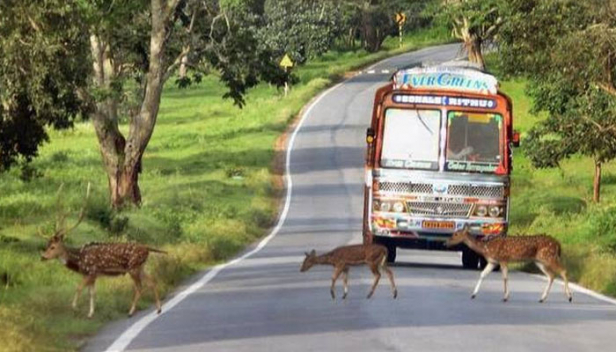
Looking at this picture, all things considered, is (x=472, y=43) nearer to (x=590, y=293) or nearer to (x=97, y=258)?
(x=590, y=293)

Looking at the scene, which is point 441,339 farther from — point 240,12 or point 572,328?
point 240,12

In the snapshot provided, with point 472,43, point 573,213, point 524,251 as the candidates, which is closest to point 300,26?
point 472,43

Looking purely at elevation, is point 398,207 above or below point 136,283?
above

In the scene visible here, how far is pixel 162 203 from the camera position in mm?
44000

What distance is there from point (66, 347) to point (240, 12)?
85.0 feet

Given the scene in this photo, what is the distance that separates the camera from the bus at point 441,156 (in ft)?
88.2

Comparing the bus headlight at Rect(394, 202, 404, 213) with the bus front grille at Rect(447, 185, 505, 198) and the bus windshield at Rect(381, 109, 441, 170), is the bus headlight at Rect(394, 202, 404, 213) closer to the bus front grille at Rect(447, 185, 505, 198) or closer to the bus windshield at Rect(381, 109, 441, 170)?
the bus windshield at Rect(381, 109, 441, 170)

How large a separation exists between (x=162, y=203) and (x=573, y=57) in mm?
15552

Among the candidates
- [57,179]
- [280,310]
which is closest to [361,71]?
[57,179]

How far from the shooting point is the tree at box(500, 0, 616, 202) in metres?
31.7

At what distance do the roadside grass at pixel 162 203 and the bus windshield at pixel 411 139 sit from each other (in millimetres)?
4016

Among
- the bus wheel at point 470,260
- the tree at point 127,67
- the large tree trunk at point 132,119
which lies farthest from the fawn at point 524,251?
the large tree trunk at point 132,119

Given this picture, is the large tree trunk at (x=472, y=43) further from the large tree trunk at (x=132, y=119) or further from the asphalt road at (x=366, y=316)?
the asphalt road at (x=366, y=316)

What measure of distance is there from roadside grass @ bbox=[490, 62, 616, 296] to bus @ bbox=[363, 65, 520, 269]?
1.92 metres
